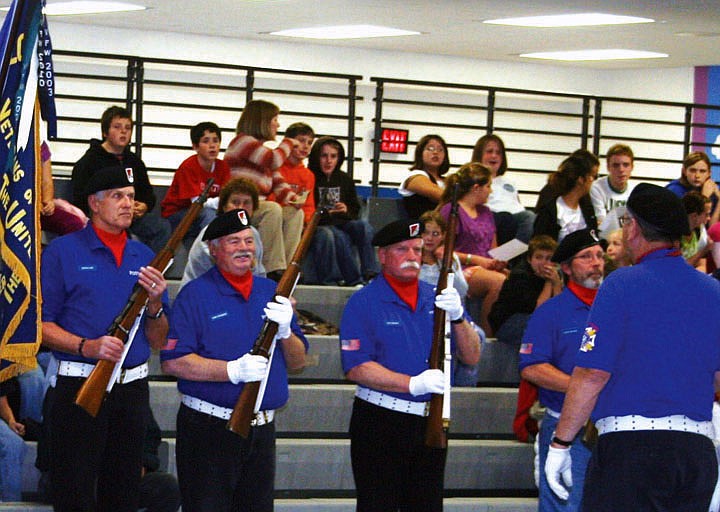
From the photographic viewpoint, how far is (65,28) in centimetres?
1314

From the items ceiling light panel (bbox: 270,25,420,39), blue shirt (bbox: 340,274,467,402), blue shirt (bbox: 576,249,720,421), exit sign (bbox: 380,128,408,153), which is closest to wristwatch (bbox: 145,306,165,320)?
blue shirt (bbox: 340,274,467,402)

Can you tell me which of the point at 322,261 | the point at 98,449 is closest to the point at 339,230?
the point at 322,261

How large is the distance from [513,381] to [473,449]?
3.09ft

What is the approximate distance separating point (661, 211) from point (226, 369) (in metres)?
1.88

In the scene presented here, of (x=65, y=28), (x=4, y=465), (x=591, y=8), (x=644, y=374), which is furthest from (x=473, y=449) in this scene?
A: (x=65, y=28)

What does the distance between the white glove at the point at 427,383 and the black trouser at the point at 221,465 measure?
0.63 meters

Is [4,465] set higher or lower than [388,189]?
lower

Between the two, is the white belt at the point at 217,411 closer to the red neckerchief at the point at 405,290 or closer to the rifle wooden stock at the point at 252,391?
the rifle wooden stock at the point at 252,391

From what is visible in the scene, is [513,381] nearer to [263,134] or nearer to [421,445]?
[263,134]

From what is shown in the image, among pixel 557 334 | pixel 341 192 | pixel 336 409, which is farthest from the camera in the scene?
pixel 341 192

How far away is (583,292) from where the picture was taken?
6.35 m

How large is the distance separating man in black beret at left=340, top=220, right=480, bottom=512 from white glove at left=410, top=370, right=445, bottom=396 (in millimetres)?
17

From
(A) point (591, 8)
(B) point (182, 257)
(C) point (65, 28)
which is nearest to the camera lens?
(B) point (182, 257)

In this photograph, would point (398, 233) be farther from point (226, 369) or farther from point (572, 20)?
point (572, 20)
